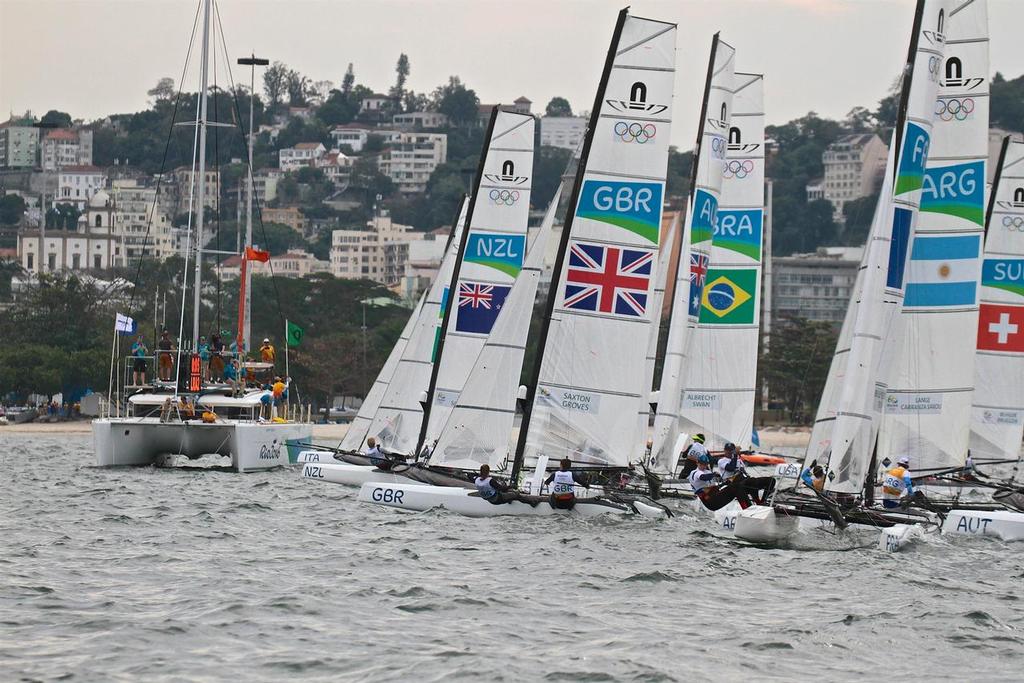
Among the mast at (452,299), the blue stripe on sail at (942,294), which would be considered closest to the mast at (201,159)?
the mast at (452,299)

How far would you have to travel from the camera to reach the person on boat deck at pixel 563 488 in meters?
22.7

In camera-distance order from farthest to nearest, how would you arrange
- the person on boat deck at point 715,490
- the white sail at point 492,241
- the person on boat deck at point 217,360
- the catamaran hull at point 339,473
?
1. the person on boat deck at point 217,360
2. the white sail at point 492,241
3. the catamaran hull at point 339,473
4. the person on boat deck at point 715,490

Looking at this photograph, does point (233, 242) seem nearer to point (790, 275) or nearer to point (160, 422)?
point (790, 275)

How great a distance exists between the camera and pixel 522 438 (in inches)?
933

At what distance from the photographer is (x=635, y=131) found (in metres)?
24.1

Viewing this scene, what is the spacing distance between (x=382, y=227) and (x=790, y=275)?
5768 centimetres

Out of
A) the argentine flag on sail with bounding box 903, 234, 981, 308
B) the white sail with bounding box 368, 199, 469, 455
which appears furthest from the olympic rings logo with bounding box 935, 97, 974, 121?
the white sail with bounding box 368, 199, 469, 455

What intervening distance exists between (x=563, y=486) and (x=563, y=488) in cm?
3

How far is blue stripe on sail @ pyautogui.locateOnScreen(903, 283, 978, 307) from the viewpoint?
1005 inches

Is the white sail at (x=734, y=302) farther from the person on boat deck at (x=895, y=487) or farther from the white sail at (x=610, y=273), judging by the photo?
the person on boat deck at (x=895, y=487)

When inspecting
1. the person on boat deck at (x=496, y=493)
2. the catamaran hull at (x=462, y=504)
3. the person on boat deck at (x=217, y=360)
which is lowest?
the catamaran hull at (x=462, y=504)

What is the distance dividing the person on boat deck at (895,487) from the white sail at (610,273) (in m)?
3.65

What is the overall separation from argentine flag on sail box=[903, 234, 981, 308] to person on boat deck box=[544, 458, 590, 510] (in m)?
6.38

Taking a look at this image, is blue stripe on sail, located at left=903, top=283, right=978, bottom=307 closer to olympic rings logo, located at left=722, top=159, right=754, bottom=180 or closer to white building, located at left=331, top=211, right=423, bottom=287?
olympic rings logo, located at left=722, top=159, right=754, bottom=180
